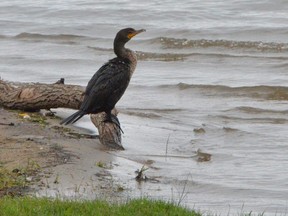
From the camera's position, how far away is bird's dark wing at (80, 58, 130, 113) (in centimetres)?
1040

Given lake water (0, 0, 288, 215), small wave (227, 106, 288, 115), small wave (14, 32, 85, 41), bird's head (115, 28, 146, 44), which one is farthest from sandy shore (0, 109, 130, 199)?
small wave (14, 32, 85, 41)

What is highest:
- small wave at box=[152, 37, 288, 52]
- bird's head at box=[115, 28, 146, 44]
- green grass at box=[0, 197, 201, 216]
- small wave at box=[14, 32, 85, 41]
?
bird's head at box=[115, 28, 146, 44]

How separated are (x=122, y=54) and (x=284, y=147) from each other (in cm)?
243

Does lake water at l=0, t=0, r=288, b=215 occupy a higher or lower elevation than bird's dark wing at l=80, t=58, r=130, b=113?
lower

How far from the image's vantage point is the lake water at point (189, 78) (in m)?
9.53

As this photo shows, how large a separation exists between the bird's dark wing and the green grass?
3.28 m

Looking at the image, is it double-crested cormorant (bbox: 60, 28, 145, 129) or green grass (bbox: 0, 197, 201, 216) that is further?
double-crested cormorant (bbox: 60, 28, 145, 129)

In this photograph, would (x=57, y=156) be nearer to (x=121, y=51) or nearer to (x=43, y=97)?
(x=121, y=51)

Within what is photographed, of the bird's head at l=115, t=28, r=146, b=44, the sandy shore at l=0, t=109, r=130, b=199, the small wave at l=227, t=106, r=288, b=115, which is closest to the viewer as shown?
the sandy shore at l=0, t=109, r=130, b=199

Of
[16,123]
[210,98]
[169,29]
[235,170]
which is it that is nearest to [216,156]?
[235,170]

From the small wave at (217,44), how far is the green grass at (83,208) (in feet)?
43.2

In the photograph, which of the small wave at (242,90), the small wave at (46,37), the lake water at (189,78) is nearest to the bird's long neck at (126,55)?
the lake water at (189,78)

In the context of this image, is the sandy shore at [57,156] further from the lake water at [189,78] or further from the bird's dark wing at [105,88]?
the bird's dark wing at [105,88]

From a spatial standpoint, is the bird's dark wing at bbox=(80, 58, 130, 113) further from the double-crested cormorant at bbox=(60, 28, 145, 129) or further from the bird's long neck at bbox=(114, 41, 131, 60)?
the bird's long neck at bbox=(114, 41, 131, 60)
